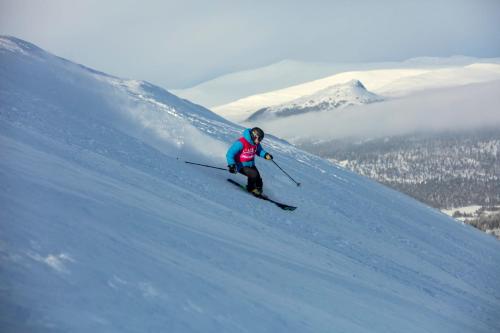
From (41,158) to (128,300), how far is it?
585 cm

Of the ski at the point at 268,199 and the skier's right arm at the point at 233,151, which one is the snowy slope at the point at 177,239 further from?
the skier's right arm at the point at 233,151

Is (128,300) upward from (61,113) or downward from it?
downward

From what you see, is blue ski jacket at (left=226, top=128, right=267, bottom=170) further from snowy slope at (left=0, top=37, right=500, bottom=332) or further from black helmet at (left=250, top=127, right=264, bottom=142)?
snowy slope at (left=0, top=37, right=500, bottom=332)

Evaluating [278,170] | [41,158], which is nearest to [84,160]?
[41,158]

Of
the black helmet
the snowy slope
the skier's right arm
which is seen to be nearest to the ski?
the snowy slope

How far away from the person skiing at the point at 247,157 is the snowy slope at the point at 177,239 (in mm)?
810

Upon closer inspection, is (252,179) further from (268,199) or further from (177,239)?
(177,239)

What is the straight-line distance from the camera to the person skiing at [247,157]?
56.0 feet

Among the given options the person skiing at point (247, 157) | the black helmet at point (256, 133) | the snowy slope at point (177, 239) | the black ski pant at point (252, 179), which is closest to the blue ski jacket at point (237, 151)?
the person skiing at point (247, 157)

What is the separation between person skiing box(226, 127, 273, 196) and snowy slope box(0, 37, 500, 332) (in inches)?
31.9

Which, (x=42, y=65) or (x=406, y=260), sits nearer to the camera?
(x=406, y=260)

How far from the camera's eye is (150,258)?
6.77 metres

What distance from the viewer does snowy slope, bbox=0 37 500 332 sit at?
549cm

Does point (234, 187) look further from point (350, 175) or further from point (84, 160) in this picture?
point (350, 175)
